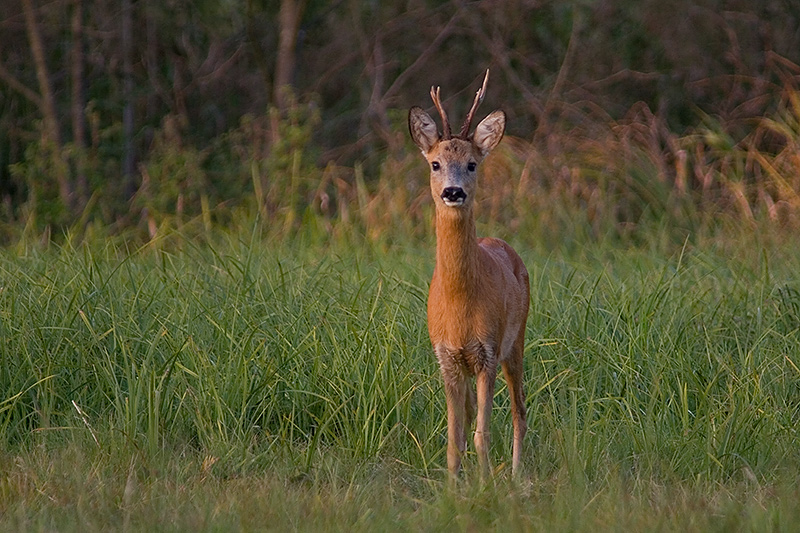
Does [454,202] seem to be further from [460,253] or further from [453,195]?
[460,253]

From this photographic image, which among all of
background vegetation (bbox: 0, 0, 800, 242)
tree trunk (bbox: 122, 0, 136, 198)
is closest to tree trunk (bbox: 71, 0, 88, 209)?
background vegetation (bbox: 0, 0, 800, 242)

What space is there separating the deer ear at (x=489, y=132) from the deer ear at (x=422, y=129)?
0.56 ft

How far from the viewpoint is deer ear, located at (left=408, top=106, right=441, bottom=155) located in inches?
194

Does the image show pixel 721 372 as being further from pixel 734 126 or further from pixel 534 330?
pixel 734 126

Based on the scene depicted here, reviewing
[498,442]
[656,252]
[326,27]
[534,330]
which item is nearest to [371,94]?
[326,27]

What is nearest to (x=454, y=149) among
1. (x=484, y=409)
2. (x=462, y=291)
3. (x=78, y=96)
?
(x=462, y=291)

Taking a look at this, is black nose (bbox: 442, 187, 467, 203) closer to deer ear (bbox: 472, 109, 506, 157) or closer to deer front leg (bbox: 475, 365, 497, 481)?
deer ear (bbox: 472, 109, 506, 157)

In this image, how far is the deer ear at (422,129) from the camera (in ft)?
16.2

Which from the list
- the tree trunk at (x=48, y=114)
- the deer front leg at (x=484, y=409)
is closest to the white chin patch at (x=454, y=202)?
the deer front leg at (x=484, y=409)

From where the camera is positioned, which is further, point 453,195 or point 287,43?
point 287,43

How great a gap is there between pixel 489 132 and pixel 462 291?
27.9 inches

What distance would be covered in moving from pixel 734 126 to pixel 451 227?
28.5ft

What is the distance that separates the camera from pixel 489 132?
4945mm

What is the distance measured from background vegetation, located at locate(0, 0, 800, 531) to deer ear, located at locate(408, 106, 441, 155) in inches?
42.8
